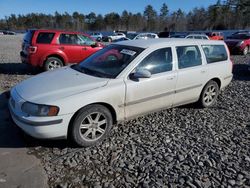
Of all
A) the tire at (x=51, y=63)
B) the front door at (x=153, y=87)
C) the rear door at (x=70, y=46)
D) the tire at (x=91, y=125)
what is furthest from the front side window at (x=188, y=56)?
the rear door at (x=70, y=46)

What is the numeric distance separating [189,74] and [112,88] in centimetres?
184

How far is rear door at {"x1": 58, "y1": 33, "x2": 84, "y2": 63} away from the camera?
31.7 ft

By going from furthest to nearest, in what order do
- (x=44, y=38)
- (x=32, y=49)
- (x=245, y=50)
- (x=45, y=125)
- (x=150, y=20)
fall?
(x=150, y=20)
(x=245, y=50)
(x=44, y=38)
(x=32, y=49)
(x=45, y=125)

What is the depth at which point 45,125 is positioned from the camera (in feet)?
12.0

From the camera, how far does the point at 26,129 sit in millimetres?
3744

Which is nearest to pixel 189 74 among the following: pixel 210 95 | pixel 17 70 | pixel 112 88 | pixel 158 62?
pixel 158 62

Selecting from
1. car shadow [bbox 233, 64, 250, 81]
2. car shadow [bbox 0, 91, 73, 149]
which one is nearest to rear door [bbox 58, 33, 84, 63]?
car shadow [bbox 0, 91, 73, 149]

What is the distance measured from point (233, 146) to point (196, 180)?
1.26 m

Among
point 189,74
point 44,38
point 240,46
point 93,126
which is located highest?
point 44,38

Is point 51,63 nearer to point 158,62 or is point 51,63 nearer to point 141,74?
point 158,62

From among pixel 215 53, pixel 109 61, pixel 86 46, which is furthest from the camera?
pixel 86 46

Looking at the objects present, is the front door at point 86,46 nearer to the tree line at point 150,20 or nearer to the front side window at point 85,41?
the front side window at point 85,41

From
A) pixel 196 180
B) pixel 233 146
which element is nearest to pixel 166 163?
pixel 196 180

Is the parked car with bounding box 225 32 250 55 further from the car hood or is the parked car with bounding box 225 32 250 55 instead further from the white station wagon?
the car hood
